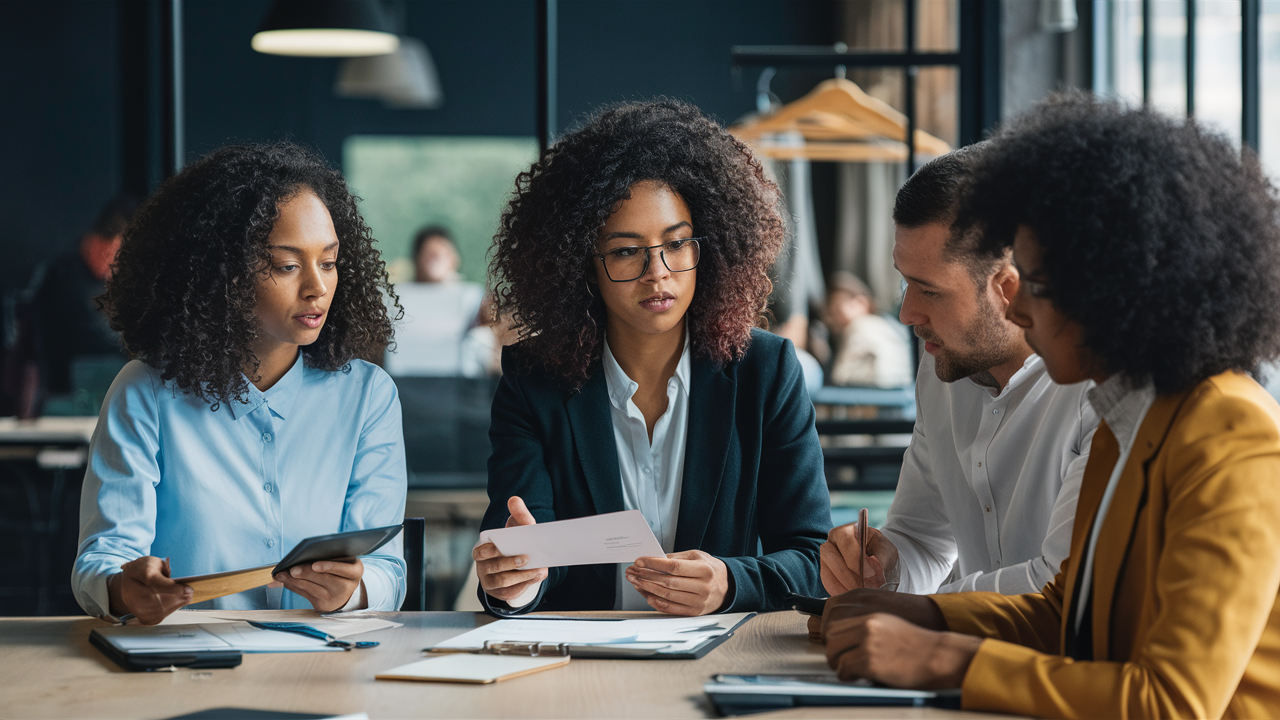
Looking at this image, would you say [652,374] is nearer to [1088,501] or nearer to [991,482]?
[991,482]

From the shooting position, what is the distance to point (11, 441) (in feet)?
13.4

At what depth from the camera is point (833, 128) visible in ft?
16.1

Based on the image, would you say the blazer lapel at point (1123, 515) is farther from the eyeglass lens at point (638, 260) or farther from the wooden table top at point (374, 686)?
the eyeglass lens at point (638, 260)

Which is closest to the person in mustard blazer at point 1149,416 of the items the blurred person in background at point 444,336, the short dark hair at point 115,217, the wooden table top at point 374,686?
the wooden table top at point 374,686

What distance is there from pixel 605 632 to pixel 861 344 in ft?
13.8

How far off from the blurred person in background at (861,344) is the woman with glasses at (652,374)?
2.87 meters

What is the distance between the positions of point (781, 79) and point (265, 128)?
4.02 meters

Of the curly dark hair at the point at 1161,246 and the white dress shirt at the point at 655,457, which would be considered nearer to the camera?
the curly dark hair at the point at 1161,246

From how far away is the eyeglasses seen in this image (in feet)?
5.95

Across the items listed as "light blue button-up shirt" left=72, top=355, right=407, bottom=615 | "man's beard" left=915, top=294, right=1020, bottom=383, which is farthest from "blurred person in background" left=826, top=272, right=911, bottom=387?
"light blue button-up shirt" left=72, top=355, right=407, bottom=615

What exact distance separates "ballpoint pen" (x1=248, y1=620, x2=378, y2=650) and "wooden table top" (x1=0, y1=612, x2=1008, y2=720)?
0.02m

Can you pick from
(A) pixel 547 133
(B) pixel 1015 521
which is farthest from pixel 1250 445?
(A) pixel 547 133

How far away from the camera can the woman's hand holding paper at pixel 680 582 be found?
155 centimetres

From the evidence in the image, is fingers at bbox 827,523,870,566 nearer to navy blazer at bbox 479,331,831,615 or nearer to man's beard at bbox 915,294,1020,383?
navy blazer at bbox 479,331,831,615
